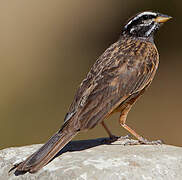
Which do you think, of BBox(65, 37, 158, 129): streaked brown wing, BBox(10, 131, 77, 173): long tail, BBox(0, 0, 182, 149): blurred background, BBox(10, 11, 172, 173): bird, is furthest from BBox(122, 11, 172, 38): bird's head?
BBox(0, 0, 182, 149): blurred background

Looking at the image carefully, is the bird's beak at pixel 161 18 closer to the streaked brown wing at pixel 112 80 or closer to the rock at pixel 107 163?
the streaked brown wing at pixel 112 80

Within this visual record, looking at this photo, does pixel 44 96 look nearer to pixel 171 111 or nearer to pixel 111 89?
pixel 171 111

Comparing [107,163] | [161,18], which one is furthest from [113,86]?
[161,18]

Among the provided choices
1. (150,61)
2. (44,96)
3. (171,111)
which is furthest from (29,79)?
(150,61)

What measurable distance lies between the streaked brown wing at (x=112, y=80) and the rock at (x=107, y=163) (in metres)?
0.44

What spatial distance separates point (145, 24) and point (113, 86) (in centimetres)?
149

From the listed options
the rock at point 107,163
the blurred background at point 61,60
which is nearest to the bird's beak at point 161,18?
the rock at point 107,163

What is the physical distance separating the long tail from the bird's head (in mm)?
2314

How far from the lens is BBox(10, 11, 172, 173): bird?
816 centimetres

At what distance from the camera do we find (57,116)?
17266mm

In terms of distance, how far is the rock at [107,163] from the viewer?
24.9 feet

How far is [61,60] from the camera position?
2022 cm

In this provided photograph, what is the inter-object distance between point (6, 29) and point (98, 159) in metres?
14.1

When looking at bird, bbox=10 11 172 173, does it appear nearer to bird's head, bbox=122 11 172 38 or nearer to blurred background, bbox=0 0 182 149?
bird's head, bbox=122 11 172 38
